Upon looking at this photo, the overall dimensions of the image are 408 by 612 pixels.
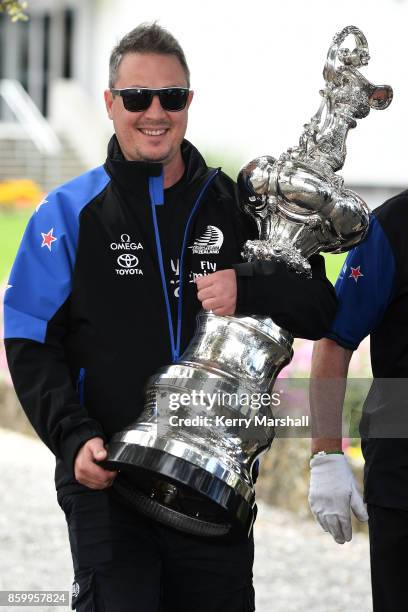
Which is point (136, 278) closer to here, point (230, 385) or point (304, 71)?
point (230, 385)

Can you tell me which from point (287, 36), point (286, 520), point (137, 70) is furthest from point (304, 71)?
point (137, 70)

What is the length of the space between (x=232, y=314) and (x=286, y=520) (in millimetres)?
3687

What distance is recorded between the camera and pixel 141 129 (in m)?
3.39

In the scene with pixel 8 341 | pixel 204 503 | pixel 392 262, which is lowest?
pixel 204 503

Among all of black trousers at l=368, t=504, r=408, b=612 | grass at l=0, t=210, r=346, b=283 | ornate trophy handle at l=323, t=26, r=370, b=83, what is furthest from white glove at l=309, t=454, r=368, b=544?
grass at l=0, t=210, r=346, b=283

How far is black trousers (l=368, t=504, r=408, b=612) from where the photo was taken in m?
3.34

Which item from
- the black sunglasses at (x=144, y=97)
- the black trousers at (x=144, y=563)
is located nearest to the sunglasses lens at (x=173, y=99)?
Result: the black sunglasses at (x=144, y=97)

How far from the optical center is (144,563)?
328cm

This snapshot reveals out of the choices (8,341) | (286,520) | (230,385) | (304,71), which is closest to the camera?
(230,385)

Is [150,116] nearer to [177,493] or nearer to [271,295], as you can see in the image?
[271,295]

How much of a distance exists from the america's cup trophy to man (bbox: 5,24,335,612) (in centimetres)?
9

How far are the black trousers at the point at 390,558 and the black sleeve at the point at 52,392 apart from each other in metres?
0.78

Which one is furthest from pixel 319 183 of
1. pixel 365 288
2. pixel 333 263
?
pixel 333 263

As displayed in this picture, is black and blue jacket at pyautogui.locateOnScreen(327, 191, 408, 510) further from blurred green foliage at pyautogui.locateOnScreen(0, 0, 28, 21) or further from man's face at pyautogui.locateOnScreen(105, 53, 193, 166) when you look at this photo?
blurred green foliage at pyautogui.locateOnScreen(0, 0, 28, 21)
